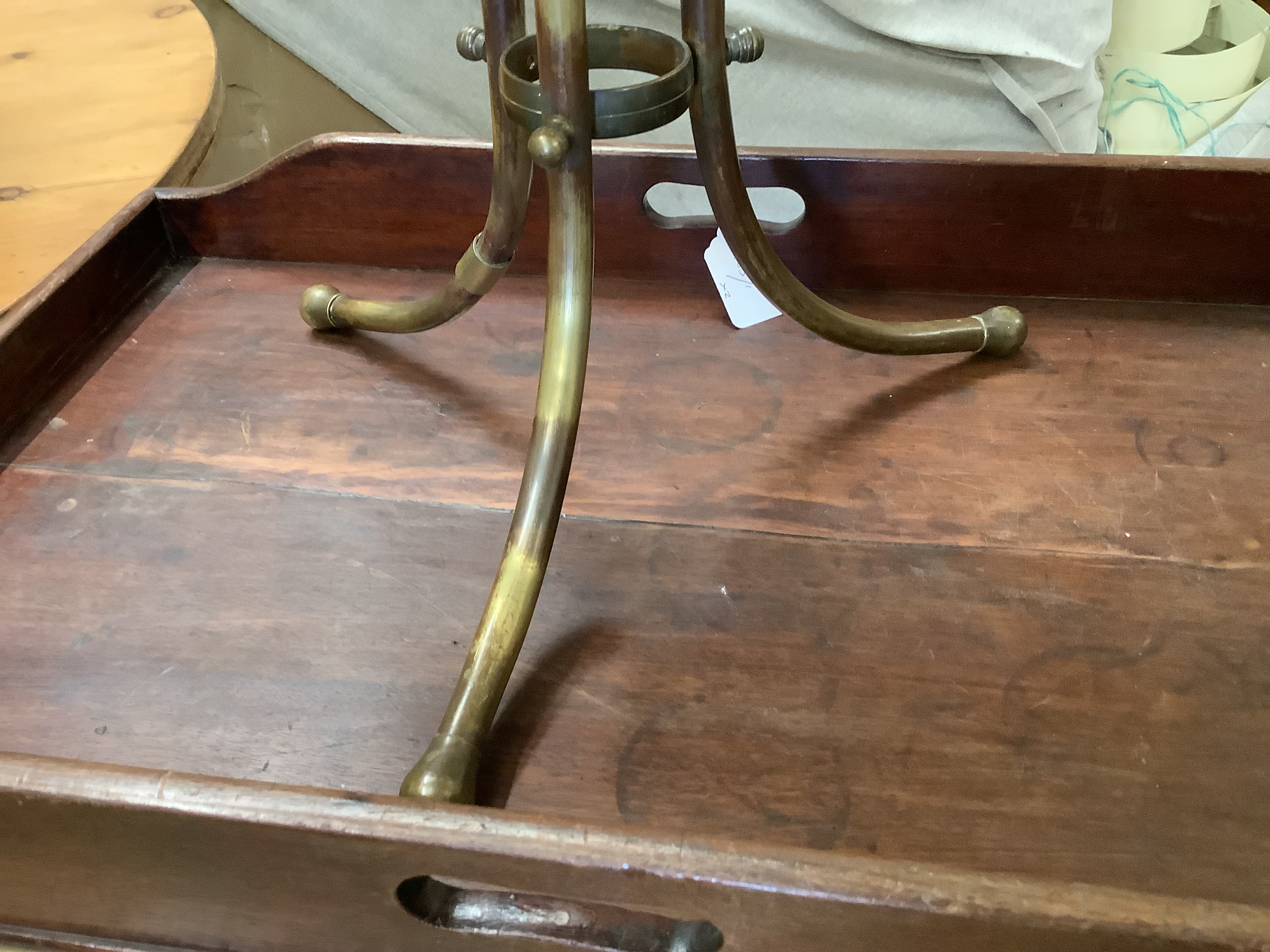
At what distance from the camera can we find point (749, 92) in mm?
1042

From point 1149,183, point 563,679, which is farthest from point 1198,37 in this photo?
point 563,679

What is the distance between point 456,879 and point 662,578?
229mm

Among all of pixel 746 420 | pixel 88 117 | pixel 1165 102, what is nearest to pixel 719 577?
pixel 746 420

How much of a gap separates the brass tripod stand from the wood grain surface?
0.27m

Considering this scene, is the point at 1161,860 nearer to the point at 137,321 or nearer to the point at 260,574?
the point at 260,574

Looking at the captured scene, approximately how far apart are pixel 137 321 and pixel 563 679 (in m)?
0.47

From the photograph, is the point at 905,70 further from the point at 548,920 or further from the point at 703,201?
the point at 548,920

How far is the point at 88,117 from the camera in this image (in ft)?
2.52

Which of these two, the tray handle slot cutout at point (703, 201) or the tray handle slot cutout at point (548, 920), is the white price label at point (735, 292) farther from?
the tray handle slot cutout at point (548, 920)

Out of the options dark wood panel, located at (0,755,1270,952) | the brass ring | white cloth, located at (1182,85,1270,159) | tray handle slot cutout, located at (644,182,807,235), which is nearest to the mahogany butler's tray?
dark wood panel, located at (0,755,1270,952)

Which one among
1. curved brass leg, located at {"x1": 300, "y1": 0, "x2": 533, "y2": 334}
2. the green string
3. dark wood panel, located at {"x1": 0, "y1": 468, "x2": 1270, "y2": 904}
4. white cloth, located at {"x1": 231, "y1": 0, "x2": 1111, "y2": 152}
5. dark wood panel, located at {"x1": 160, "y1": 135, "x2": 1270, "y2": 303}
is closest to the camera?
dark wood panel, located at {"x1": 0, "y1": 468, "x2": 1270, "y2": 904}

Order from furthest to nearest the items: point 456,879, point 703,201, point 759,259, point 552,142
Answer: point 703,201, point 759,259, point 552,142, point 456,879

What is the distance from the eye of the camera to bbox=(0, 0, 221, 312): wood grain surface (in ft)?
2.22

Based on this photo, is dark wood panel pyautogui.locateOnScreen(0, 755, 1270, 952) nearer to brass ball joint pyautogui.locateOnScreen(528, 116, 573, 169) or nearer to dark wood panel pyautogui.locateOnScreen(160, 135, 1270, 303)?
brass ball joint pyautogui.locateOnScreen(528, 116, 573, 169)
